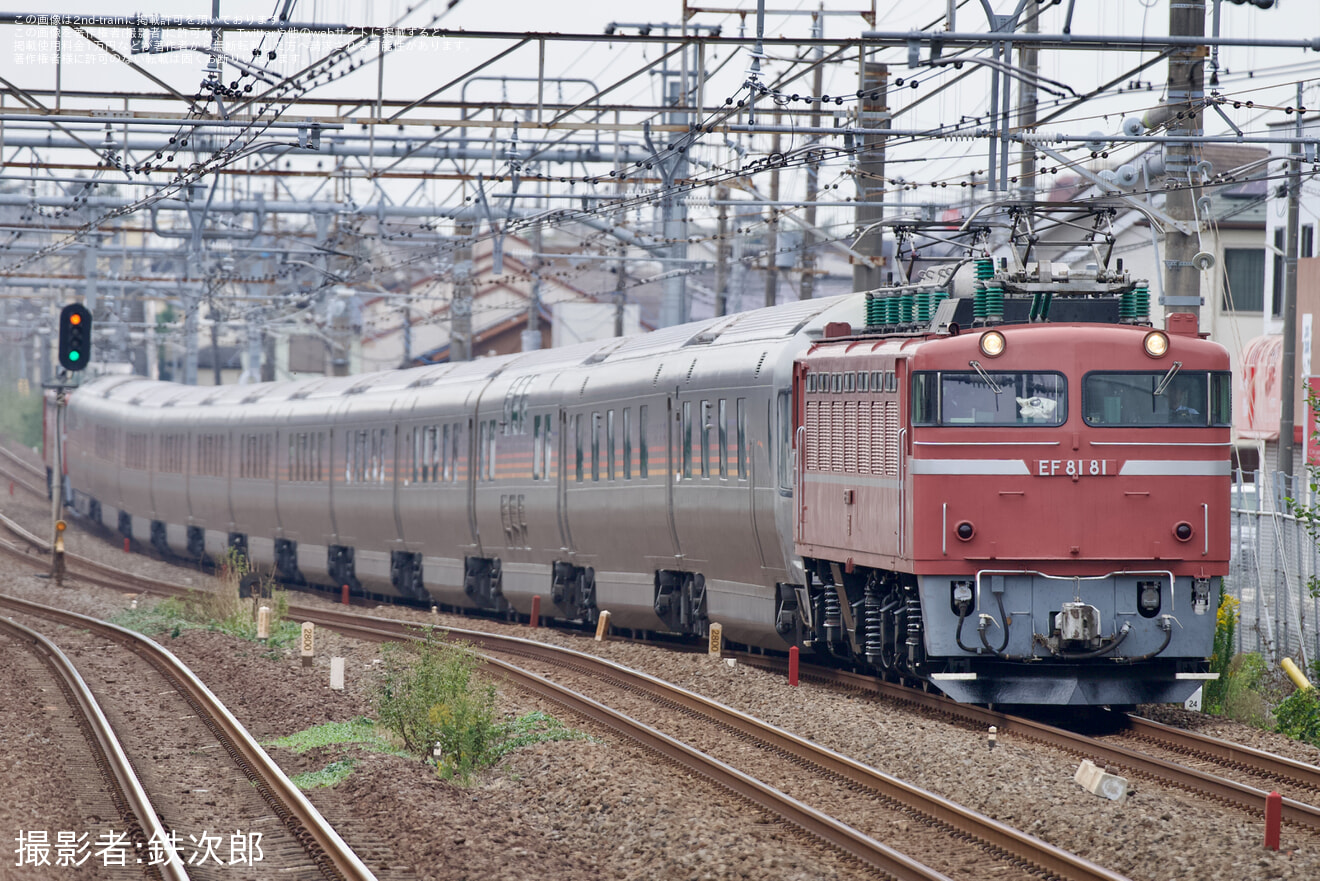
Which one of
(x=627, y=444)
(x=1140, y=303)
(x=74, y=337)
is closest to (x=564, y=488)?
(x=627, y=444)

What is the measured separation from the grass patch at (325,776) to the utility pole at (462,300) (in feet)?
64.5

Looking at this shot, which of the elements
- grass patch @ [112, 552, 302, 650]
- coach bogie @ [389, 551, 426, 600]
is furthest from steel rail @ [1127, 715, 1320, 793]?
coach bogie @ [389, 551, 426, 600]

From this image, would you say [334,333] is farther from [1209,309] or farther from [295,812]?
[295,812]

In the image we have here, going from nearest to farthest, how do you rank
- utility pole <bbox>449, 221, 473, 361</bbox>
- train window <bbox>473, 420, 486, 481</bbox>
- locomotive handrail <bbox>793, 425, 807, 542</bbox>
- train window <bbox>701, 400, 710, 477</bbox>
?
locomotive handrail <bbox>793, 425, 807, 542</bbox> < train window <bbox>701, 400, 710, 477</bbox> < train window <bbox>473, 420, 486, 481</bbox> < utility pole <bbox>449, 221, 473, 361</bbox>

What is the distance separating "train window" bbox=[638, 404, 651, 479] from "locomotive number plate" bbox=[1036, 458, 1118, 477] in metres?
7.82

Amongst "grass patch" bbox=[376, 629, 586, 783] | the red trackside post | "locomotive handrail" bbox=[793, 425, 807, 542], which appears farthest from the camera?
"locomotive handrail" bbox=[793, 425, 807, 542]

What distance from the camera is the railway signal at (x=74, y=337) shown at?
29766 mm

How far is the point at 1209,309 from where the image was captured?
39875 millimetres

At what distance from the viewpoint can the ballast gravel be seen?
10.1 meters

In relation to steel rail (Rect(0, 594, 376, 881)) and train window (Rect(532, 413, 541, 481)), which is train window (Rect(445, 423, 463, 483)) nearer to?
train window (Rect(532, 413, 541, 481))

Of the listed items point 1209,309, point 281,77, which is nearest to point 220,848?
point 281,77

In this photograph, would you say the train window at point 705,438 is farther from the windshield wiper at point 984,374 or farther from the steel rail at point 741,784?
the windshield wiper at point 984,374

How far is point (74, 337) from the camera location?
30.0m

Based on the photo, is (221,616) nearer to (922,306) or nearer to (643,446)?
(643,446)
